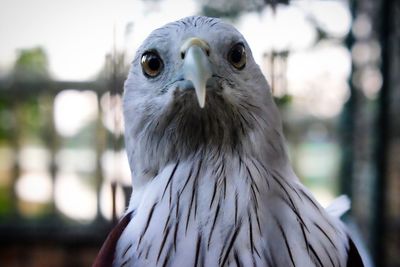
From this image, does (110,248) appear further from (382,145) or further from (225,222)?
(382,145)

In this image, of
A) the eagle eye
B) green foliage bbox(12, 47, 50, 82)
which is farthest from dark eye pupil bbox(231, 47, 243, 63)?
green foliage bbox(12, 47, 50, 82)

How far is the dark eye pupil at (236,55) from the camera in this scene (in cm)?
69

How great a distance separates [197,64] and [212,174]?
16cm

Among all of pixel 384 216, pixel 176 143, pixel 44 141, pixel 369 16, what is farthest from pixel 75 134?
pixel 384 216

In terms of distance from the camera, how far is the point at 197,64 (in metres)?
0.61

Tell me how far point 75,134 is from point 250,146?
0.69 metres

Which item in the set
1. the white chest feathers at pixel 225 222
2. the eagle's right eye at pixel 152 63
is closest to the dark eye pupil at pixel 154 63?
the eagle's right eye at pixel 152 63

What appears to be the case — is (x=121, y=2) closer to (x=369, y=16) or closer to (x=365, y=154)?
(x=369, y=16)

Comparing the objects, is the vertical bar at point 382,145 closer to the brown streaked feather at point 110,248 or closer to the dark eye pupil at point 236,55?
the dark eye pupil at point 236,55

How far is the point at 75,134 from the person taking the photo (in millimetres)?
1294

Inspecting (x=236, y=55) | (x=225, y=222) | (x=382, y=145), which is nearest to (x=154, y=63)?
(x=236, y=55)

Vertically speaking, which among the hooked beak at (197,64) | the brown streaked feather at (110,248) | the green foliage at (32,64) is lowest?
the brown streaked feather at (110,248)

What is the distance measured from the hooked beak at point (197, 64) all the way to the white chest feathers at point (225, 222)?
0.14 meters

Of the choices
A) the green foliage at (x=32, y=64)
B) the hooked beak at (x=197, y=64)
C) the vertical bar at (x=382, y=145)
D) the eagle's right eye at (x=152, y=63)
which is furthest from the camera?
the vertical bar at (x=382, y=145)
